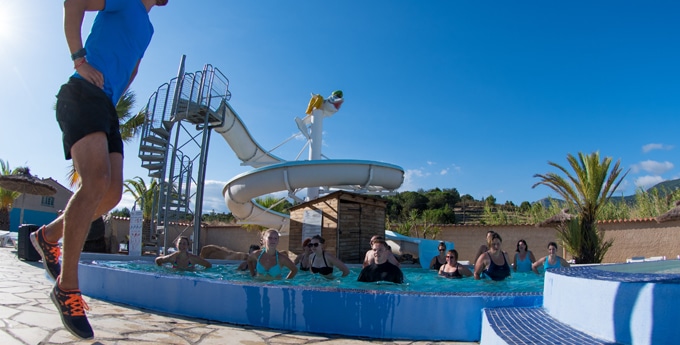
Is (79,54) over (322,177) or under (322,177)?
under

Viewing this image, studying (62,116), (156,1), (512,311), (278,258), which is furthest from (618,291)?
(278,258)

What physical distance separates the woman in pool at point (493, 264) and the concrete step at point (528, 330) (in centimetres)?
481

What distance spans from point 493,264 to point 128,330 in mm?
6537

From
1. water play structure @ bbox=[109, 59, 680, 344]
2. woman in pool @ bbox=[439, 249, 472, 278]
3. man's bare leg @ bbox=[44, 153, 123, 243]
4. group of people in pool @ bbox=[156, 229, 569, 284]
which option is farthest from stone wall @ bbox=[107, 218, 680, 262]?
man's bare leg @ bbox=[44, 153, 123, 243]

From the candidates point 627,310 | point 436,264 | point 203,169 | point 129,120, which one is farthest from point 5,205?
point 627,310

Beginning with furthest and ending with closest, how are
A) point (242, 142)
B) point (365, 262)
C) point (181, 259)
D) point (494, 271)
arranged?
point (242, 142) → point (181, 259) → point (494, 271) → point (365, 262)

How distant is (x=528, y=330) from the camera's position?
7.47 ft

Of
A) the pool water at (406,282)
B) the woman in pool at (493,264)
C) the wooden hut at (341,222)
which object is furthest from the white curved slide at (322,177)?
the woman in pool at (493,264)

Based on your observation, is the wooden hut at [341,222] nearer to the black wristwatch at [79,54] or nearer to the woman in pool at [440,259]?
the woman in pool at [440,259]

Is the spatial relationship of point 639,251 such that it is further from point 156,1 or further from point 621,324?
point 156,1

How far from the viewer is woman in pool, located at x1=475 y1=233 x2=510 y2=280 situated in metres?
7.63

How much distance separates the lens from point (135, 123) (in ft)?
61.6

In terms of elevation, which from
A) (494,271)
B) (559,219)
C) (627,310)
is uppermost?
(559,219)

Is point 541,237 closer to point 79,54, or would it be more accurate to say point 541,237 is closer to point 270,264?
point 270,264
